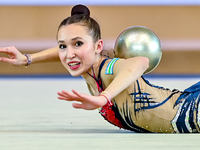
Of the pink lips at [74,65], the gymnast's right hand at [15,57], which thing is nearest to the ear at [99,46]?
the pink lips at [74,65]

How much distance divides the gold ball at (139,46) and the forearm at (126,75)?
279mm

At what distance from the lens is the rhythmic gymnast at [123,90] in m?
2.19

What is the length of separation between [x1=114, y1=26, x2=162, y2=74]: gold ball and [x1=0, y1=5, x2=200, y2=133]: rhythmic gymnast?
0.53 ft

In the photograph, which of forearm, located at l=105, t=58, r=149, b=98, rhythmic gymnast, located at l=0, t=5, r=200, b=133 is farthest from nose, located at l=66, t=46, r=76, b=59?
forearm, located at l=105, t=58, r=149, b=98

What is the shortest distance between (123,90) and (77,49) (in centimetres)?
31

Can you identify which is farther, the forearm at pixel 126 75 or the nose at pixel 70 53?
the nose at pixel 70 53

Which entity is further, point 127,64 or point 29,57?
point 29,57

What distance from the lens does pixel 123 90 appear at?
2.21 metres

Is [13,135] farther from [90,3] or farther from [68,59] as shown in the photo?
[90,3]

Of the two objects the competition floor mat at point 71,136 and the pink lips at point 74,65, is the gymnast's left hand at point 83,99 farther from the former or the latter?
the pink lips at point 74,65

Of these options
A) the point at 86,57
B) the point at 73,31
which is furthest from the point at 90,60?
the point at 73,31

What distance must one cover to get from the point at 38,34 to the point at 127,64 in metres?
8.02

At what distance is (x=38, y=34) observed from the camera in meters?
9.93

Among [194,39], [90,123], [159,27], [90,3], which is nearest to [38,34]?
[90,3]
